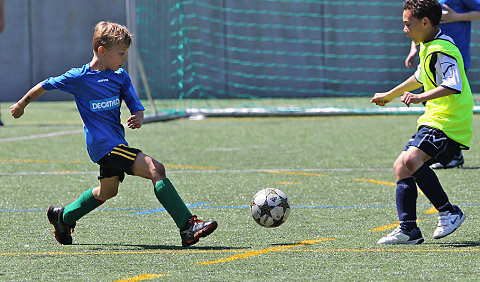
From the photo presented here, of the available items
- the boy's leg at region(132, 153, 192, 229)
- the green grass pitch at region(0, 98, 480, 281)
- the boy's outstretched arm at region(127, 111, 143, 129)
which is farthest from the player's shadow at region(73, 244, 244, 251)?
the boy's outstretched arm at region(127, 111, 143, 129)

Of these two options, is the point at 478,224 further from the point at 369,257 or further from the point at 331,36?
the point at 331,36

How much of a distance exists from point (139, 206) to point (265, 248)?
1.78 m

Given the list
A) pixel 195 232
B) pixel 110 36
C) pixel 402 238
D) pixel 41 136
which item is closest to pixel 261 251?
pixel 195 232

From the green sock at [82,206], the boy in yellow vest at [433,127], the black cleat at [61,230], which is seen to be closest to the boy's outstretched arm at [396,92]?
the boy in yellow vest at [433,127]

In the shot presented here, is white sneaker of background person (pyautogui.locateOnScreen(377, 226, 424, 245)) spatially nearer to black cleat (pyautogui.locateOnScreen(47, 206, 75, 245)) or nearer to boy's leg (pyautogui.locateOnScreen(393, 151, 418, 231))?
boy's leg (pyautogui.locateOnScreen(393, 151, 418, 231))

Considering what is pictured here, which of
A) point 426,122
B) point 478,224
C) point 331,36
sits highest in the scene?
point 426,122

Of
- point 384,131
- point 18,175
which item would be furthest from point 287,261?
point 384,131

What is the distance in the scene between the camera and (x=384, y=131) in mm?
11391

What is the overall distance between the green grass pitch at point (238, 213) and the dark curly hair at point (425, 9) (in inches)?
46.5

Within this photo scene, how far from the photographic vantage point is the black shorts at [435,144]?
4.72 m

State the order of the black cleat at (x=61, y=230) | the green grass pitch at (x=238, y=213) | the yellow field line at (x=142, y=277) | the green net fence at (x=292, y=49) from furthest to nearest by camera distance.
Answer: the green net fence at (x=292, y=49) < the black cleat at (x=61, y=230) < the green grass pitch at (x=238, y=213) < the yellow field line at (x=142, y=277)

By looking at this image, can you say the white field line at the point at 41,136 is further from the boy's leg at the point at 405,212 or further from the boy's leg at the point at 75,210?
the boy's leg at the point at 405,212

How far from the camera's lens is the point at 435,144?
15.5 feet

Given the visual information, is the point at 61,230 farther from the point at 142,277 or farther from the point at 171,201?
the point at 142,277
